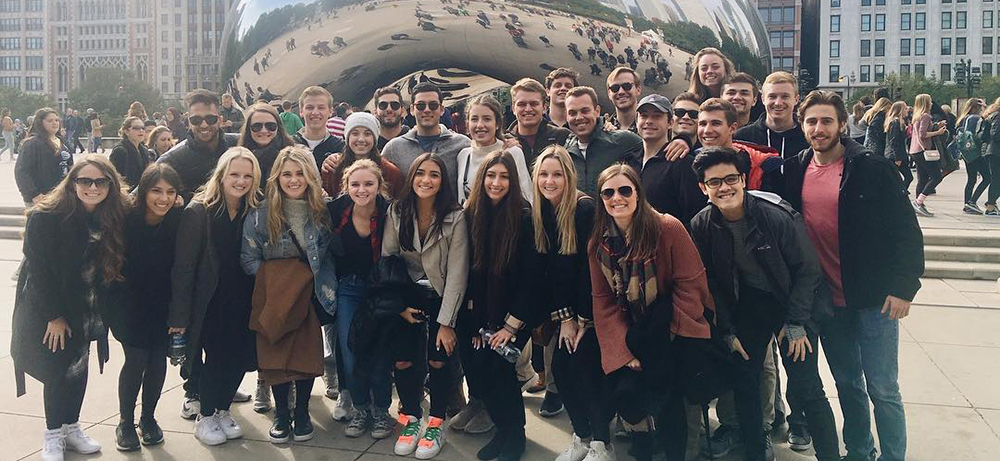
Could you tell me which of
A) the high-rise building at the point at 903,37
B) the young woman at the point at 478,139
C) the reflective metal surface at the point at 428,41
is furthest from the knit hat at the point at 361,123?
the high-rise building at the point at 903,37

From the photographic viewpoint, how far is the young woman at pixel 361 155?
4.34 metres

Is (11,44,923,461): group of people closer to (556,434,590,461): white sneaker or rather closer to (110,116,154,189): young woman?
(556,434,590,461): white sneaker

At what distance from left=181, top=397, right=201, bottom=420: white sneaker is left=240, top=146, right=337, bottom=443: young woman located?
1.89ft

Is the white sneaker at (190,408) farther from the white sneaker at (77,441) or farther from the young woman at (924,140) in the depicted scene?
the young woman at (924,140)

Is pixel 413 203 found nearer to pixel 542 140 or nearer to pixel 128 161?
pixel 542 140

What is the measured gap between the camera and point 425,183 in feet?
12.2

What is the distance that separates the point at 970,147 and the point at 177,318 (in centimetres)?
999

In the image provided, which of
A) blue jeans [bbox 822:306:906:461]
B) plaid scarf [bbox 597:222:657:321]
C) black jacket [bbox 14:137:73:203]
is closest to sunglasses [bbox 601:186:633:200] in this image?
plaid scarf [bbox 597:222:657:321]

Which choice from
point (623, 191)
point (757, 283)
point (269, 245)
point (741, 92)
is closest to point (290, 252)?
point (269, 245)

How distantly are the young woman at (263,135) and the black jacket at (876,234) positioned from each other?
299 cm

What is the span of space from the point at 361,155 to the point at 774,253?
231 centimetres

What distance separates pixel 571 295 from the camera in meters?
3.58

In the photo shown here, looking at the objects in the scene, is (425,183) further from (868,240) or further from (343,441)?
(868,240)

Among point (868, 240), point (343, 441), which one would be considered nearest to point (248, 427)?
point (343, 441)
